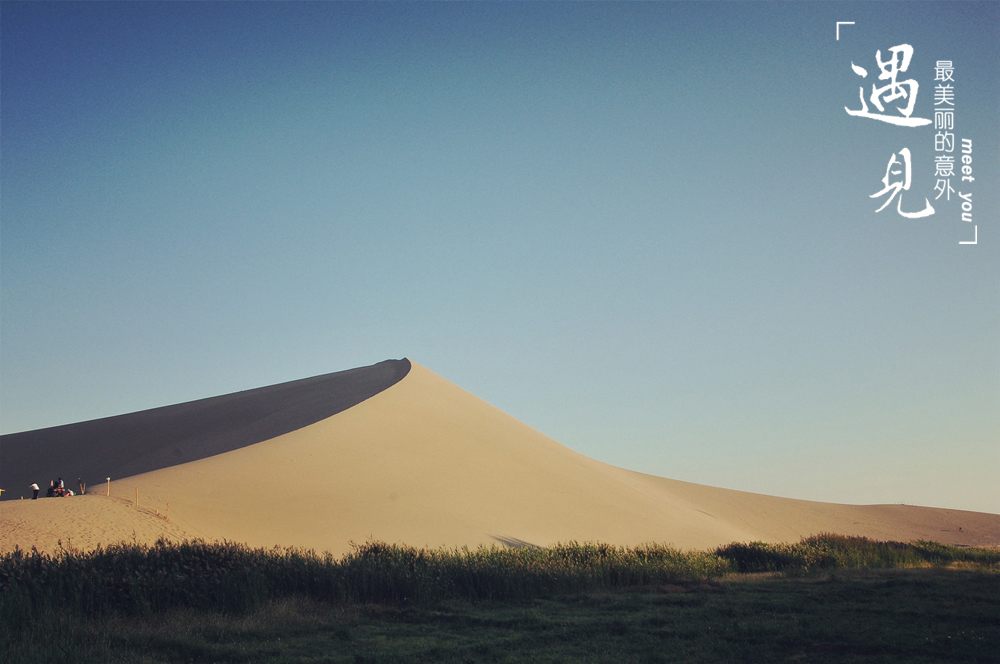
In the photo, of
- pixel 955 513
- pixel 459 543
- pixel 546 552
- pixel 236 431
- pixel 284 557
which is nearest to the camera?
pixel 284 557

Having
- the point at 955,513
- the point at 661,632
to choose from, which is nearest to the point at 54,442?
the point at 661,632

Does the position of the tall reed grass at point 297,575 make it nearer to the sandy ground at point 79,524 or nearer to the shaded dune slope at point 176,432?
the sandy ground at point 79,524

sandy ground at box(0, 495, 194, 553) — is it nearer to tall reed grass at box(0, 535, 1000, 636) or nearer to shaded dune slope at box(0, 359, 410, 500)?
tall reed grass at box(0, 535, 1000, 636)

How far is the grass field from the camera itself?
909 centimetres

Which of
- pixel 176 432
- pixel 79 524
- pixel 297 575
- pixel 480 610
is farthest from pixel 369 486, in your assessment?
pixel 176 432

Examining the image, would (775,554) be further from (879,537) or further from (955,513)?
(955,513)

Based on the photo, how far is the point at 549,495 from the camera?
28.3m

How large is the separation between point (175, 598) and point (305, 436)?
17366 millimetres

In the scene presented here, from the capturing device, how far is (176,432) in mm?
34938

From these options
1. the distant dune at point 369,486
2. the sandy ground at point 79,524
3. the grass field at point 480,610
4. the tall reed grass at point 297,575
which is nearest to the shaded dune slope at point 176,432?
the distant dune at point 369,486

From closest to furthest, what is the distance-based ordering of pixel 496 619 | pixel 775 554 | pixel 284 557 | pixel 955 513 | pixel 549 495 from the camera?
pixel 496 619
pixel 284 557
pixel 775 554
pixel 549 495
pixel 955 513

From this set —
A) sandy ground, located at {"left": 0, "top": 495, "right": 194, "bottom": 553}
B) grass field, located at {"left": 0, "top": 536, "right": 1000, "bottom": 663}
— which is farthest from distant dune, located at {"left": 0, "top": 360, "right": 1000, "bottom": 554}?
grass field, located at {"left": 0, "top": 536, "right": 1000, "bottom": 663}

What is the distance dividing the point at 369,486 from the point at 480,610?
13.7m

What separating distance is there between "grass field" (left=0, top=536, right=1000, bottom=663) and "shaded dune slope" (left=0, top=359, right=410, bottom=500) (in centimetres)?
1793
